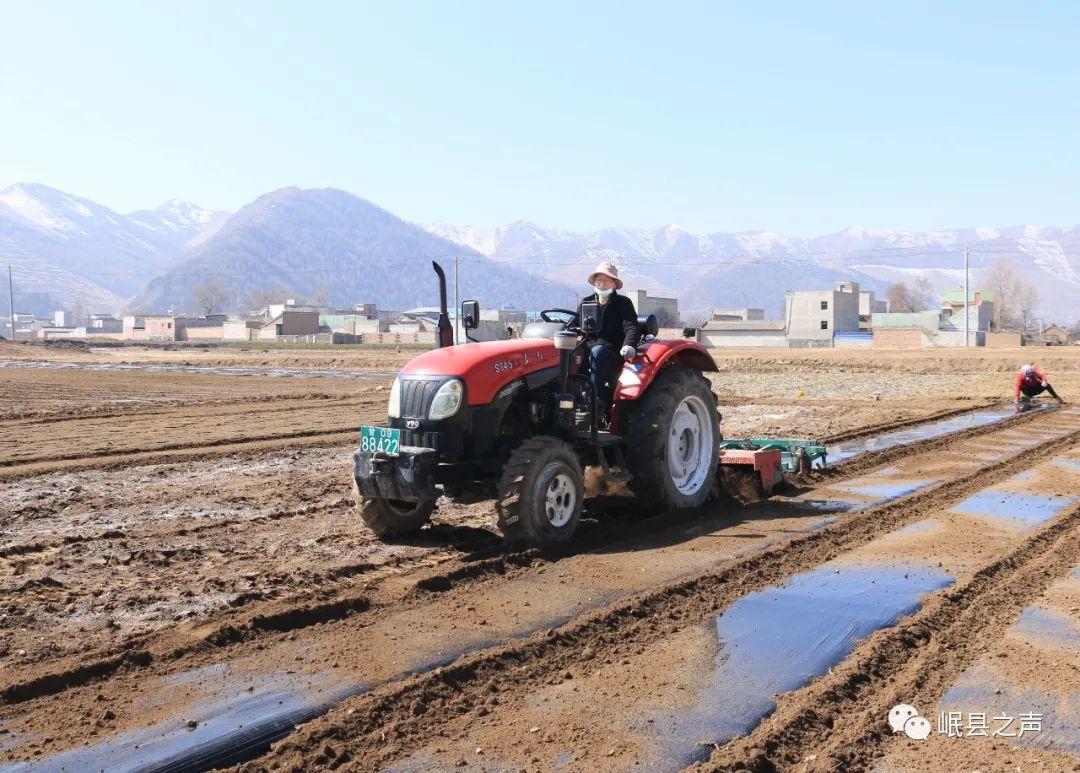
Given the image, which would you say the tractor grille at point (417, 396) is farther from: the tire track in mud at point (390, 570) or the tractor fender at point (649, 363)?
the tractor fender at point (649, 363)

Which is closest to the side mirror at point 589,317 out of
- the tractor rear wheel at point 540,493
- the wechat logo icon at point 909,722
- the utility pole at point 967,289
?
the tractor rear wheel at point 540,493

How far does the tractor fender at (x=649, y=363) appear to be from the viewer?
7.52 m

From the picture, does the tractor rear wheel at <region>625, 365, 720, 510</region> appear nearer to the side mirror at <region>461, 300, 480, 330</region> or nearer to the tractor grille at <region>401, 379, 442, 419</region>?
the side mirror at <region>461, 300, 480, 330</region>

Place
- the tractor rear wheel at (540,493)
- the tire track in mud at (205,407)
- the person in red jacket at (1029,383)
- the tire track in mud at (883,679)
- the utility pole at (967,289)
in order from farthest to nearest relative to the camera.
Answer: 1. the utility pole at (967,289)
2. the person in red jacket at (1029,383)
3. the tire track in mud at (205,407)
4. the tractor rear wheel at (540,493)
5. the tire track in mud at (883,679)

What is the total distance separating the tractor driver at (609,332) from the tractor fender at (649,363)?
8cm

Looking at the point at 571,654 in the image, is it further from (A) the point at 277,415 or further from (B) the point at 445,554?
(A) the point at 277,415

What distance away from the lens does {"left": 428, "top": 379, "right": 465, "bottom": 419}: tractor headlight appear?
21.0ft

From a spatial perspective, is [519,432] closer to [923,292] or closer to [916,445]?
[916,445]

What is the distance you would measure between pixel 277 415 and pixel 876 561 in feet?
42.0

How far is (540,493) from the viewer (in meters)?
6.46

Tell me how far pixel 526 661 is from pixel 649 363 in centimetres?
→ 351

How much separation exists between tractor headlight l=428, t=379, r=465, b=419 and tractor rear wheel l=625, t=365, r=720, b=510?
5.49 ft

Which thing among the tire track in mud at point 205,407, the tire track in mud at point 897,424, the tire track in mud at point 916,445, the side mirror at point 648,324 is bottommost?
the tire track in mud at point 916,445

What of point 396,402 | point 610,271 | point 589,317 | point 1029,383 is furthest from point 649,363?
point 1029,383
